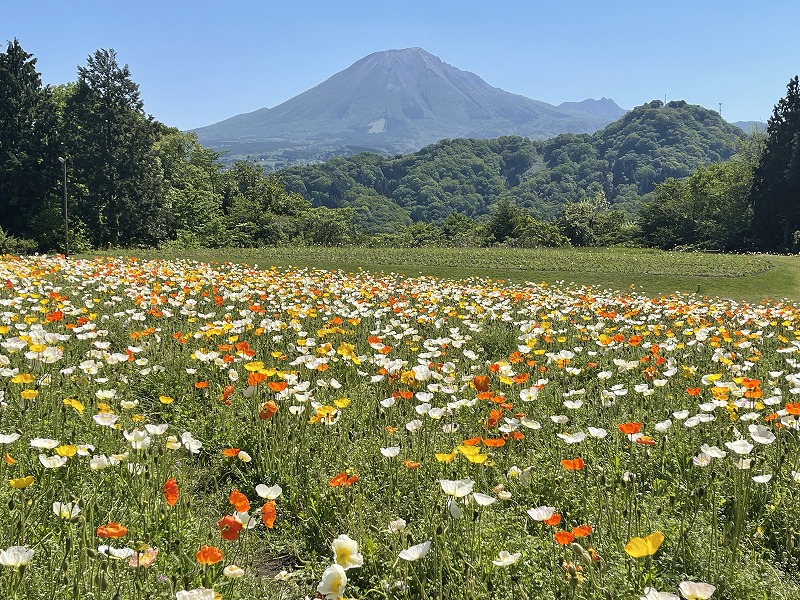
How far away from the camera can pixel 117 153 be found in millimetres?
39375

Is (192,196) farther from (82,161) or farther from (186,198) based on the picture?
(82,161)

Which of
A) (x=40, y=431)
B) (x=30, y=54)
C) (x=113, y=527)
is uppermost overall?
(x=30, y=54)

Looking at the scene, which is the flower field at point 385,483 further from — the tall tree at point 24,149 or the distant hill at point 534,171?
the distant hill at point 534,171

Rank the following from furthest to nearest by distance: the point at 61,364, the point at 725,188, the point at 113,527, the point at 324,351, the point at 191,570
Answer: the point at 725,188 < the point at 61,364 < the point at 324,351 < the point at 191,570 < the point at 113,527

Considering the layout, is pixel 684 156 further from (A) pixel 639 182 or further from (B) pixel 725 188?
(B) pixel 725 188

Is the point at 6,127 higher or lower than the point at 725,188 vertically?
higher

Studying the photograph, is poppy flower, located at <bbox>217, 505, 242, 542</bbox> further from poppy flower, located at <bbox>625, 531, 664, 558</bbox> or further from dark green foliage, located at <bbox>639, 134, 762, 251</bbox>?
dark green foliage, located at <bbox>639, 134, 762, 251</bbox>

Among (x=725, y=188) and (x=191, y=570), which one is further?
(x=725, y=188)

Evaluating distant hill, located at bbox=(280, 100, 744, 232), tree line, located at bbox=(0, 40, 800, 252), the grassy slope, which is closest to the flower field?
the grassy slope

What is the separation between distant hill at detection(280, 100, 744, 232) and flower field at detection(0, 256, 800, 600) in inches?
4668

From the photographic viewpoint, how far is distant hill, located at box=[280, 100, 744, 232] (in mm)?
139250

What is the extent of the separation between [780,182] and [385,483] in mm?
49498

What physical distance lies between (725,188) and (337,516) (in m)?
55.2

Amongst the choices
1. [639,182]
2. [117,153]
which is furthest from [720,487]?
[639,182]
